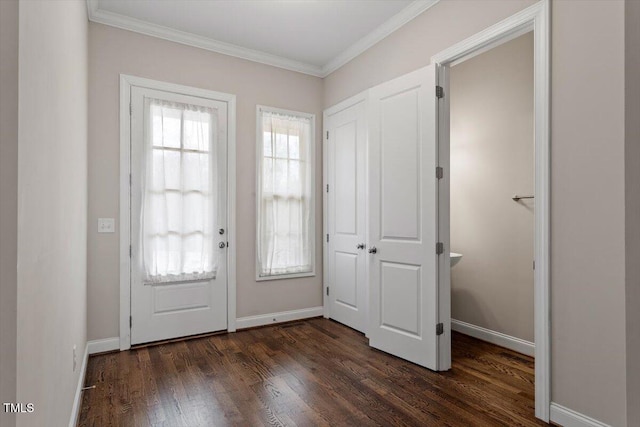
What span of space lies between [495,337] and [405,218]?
4.99ft

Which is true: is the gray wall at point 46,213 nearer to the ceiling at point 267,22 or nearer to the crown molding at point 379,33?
the ceiling at point 267,22

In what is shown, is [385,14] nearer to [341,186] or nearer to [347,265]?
[341,186]

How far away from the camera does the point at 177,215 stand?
3.43 meters

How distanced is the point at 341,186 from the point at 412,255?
4.46ft

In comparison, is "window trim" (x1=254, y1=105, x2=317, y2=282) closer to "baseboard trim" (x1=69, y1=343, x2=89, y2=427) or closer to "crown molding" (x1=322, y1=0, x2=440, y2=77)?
"crown molding" (x1=322, y1=0, x2=440, y2=77)

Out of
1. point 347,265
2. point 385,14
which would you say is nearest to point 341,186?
point 347,265

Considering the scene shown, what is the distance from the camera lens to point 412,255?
2.90 meters

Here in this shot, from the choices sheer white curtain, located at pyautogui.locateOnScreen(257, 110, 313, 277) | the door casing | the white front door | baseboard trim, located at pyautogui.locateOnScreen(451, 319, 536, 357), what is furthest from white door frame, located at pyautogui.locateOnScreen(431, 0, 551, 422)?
the white front door

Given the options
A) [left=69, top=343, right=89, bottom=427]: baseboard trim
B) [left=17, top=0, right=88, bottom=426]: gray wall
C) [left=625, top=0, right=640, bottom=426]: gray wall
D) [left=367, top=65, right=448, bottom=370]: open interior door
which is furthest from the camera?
[left=367, top=65, right=448, bottom=370]: open interior door

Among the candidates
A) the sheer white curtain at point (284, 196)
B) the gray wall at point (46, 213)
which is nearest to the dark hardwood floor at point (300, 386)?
the gray wall at point (46, 213)

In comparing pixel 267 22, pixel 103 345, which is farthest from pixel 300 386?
pixel 267 22

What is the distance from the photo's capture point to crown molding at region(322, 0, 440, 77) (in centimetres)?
295
